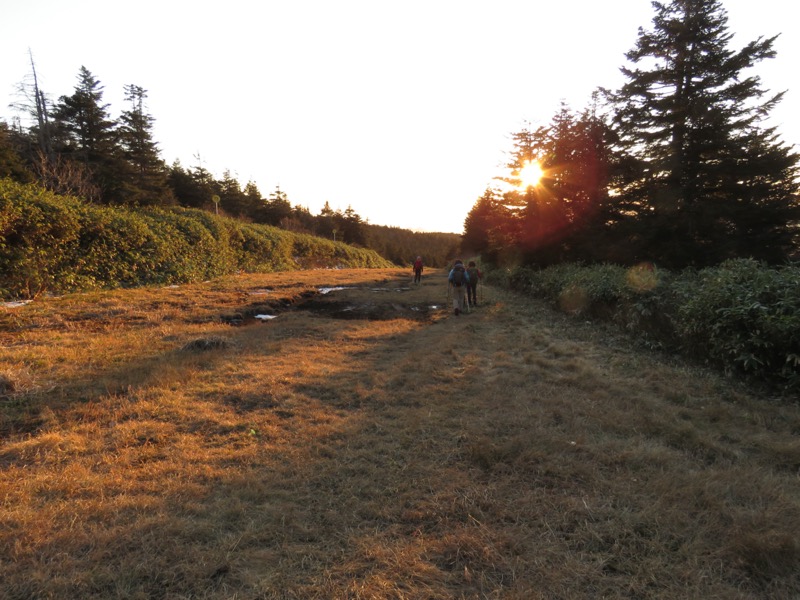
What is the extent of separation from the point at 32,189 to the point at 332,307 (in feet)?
29.1

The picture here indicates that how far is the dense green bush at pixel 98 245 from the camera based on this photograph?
888 cm

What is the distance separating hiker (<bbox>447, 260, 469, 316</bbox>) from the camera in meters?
11.7

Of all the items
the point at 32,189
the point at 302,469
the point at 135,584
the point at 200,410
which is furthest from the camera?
the point at 32,189

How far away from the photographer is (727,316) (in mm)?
5504

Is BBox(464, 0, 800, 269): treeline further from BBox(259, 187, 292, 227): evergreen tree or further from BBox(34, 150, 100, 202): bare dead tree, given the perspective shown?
BBox(259, 187, 292, 227): evergreen tree

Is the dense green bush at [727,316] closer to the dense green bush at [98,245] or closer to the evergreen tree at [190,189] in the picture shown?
the dense green bush at [98,245]

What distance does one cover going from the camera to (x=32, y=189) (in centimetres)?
984

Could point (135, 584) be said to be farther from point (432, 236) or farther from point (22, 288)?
point (432, 236)

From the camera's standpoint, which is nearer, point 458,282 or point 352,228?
point 458,282

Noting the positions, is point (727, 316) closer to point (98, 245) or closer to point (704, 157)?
point (704, 157)

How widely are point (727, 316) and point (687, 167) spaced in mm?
11714

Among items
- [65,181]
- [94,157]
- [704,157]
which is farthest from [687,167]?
[94,157]

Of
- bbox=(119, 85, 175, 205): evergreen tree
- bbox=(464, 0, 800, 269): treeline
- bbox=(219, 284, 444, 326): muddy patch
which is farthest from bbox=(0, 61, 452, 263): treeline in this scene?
bbox=(464, 0, 800, 269): treeline

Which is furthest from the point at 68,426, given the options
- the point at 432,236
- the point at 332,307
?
the point at 432,236
